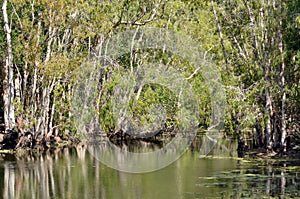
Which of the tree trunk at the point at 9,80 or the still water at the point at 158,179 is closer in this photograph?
the still water at the point at 158,179

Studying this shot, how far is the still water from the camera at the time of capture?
16.3m

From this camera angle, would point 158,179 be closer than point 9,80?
Yes

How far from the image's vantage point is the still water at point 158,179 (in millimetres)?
16312

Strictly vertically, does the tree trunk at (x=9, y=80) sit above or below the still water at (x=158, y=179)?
above

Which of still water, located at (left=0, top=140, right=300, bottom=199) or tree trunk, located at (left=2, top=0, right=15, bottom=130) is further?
tree trunk, located at (left=2, top=0, right=15, bottom=130)

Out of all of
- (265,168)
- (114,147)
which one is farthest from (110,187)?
(114,147)

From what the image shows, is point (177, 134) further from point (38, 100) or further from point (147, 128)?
point (38, 100)

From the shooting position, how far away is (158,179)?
Result: 62.4 feet

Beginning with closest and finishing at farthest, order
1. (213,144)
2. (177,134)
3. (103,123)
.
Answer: (213,144), (103,123), (177,134)

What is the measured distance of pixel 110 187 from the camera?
17.6 m

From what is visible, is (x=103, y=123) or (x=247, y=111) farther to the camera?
(x=103, y=123)

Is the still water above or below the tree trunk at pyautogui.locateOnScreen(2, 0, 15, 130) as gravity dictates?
below

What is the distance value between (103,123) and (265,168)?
14.1 metres

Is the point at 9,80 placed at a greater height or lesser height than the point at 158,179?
greater
